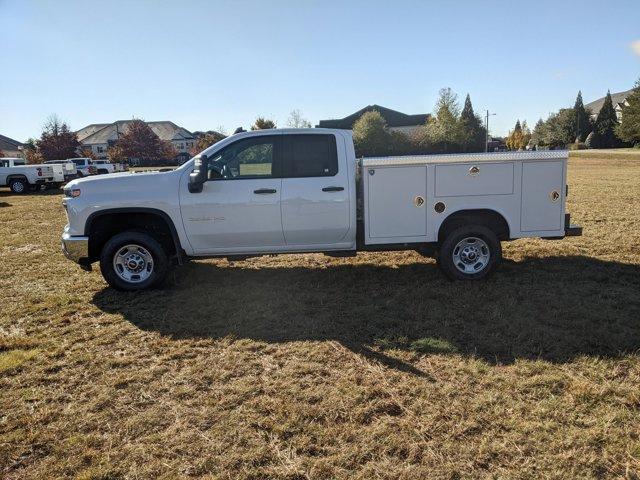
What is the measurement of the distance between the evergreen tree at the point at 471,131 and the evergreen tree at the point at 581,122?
17.7 meters

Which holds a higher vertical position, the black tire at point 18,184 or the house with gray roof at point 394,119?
the house with gray roof at point 394,119

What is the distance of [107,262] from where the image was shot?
5879 millimetres

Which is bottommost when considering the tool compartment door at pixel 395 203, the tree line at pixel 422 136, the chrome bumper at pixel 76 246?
the chrome bumper at pixel 76 246

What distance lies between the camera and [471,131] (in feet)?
192

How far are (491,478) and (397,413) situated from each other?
2.51 feet

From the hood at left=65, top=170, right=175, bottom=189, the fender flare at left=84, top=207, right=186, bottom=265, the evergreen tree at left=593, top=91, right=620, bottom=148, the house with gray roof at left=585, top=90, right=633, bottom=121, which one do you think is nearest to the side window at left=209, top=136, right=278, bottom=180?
the hood at left=65, top=170, right=175, bottom=189

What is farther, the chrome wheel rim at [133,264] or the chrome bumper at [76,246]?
the chrome wheel rim at [133,264]

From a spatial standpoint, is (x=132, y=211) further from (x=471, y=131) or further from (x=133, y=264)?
(x=471, y=131)

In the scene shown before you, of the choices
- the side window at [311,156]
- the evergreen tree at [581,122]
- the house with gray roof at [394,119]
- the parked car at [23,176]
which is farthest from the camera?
the evergreen tree at [581,122]

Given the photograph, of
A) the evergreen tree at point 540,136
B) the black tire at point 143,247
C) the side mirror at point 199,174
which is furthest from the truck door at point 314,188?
the evergreen tree at point 540,136

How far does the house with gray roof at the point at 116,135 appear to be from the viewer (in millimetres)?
79875

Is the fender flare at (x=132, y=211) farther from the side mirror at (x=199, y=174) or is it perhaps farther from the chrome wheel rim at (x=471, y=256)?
the chrome wheel rim at (x=471, y=256)

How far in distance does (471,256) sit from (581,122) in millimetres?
81969

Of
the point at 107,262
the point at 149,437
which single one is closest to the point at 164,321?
the point at 107,262
